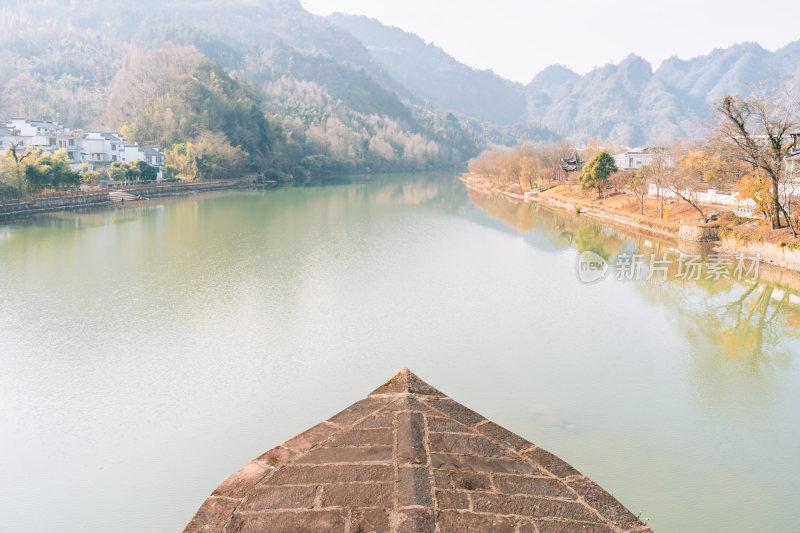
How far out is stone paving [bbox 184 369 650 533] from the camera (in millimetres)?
2422

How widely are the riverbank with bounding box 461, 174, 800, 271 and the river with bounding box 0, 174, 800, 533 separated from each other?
1.14 metres

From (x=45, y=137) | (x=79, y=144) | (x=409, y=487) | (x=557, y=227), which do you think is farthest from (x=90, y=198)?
(x=409, y=487)

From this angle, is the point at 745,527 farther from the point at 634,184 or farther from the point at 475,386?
the point at 634,184

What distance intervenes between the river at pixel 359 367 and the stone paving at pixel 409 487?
396cm

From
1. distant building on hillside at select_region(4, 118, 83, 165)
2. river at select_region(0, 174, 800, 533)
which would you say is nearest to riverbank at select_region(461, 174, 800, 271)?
river at select_region(0, 174, 800, 533)

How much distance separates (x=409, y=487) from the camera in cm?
253

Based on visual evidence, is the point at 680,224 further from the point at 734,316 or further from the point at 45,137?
the point at 45,137

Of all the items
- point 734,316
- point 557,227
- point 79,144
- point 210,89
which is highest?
point 210,89

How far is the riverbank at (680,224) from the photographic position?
58.7ft

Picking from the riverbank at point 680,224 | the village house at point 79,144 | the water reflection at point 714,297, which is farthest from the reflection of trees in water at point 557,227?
the village house at point 79,144

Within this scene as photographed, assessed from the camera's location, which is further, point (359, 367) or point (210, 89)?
point (210, 89)

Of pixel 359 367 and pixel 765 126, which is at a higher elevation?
pixel 765 126

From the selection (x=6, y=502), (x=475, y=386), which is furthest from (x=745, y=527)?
(x=6, y=502)

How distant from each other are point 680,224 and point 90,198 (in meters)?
33.0
